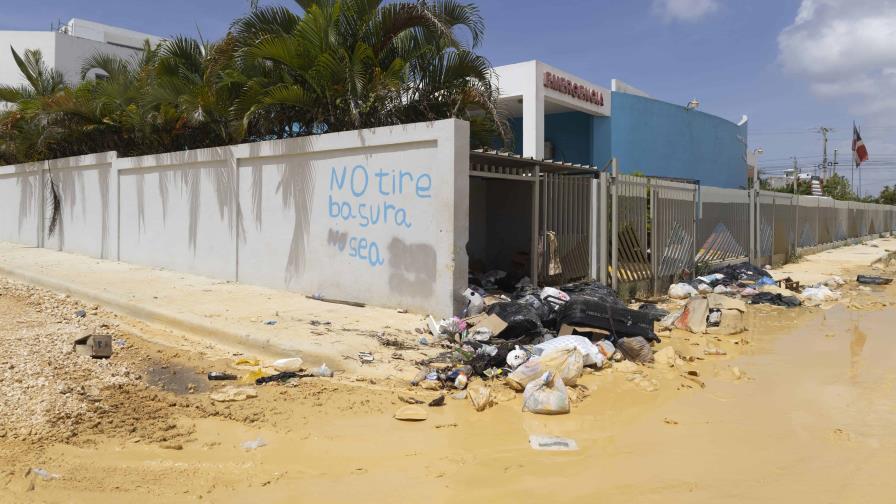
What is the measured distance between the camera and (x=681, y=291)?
12.0 m

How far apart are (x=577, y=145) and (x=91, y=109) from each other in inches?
612

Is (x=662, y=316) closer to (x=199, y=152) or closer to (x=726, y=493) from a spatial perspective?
(x=726, y=493)

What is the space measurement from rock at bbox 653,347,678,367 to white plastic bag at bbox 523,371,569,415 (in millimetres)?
1837

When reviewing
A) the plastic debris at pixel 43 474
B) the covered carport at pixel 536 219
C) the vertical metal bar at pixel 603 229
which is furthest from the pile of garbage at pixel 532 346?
the plastic debris at pixel 43 474

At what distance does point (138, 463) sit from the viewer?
400 cm

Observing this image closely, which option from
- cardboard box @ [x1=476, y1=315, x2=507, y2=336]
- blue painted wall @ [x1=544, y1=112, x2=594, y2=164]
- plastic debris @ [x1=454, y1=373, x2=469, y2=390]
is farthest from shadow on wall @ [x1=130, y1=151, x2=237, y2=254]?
blue painted wall @ [x1=544, y1=112, x2=594, y2=164]

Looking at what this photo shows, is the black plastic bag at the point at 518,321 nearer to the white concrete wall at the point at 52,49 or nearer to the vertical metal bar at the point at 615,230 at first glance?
the vertical metal bar at the point at 615,230

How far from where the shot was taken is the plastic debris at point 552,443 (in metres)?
4.35

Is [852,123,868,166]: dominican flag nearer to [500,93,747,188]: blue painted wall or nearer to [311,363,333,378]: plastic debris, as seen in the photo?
[500,93,747,188]: blue painted wall

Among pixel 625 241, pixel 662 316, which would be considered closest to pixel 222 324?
pixel 662 316

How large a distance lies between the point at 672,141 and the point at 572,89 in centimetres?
628

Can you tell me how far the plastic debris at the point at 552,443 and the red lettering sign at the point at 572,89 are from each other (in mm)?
16794

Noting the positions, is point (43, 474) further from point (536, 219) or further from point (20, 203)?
point (20, 203)

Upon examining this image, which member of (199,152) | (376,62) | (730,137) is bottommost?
(199,152)
